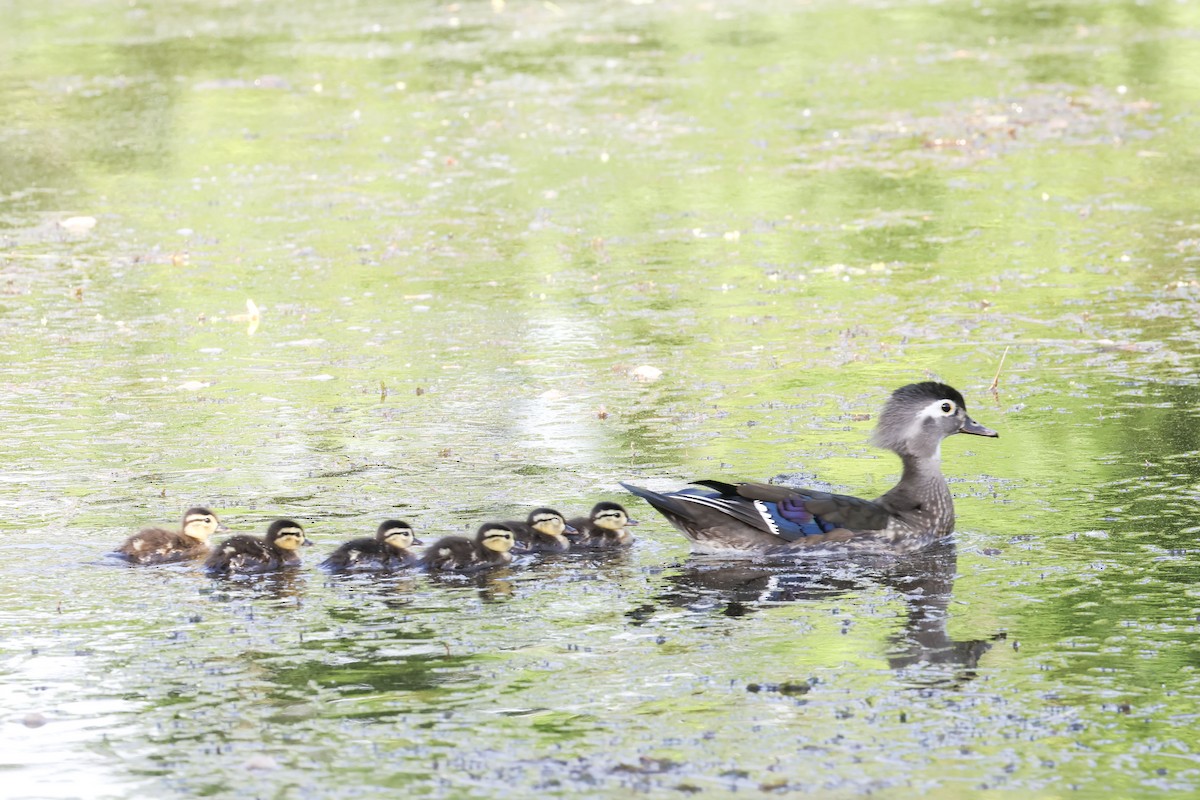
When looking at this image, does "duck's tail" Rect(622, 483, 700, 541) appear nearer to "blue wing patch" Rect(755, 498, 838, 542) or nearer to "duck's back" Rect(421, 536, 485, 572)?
"blue wing patch" Rect(755, 498, 838, 542)

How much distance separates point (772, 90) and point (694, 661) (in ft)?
54.7

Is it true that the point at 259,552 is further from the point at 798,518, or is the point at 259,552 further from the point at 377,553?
the point at 798,518

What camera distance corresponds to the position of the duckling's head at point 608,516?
9.30 m

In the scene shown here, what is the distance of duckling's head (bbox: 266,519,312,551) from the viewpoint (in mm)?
8922

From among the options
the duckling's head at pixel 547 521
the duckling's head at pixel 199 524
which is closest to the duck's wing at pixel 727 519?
the duckling's head at pixel 547 521

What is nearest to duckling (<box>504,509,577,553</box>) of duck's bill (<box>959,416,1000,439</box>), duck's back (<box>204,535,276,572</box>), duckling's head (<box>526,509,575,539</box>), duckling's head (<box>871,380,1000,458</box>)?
duckling's head (<box>526,509,575,539</box>)

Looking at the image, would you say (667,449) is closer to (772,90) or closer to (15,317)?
(15,317)

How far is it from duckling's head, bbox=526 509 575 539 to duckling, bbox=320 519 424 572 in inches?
26.3

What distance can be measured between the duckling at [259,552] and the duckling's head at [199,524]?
0.24 meters

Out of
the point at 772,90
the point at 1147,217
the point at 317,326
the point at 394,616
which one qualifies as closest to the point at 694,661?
the point at 394,616

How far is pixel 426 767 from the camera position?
655 centimetres

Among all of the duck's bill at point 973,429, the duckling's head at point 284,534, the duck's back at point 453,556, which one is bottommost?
the duck's back at point 453,556

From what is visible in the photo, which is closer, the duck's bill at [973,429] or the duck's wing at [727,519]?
the duck's wing at [727,519]

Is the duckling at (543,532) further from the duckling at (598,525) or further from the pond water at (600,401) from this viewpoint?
the pond water at (600,401)
